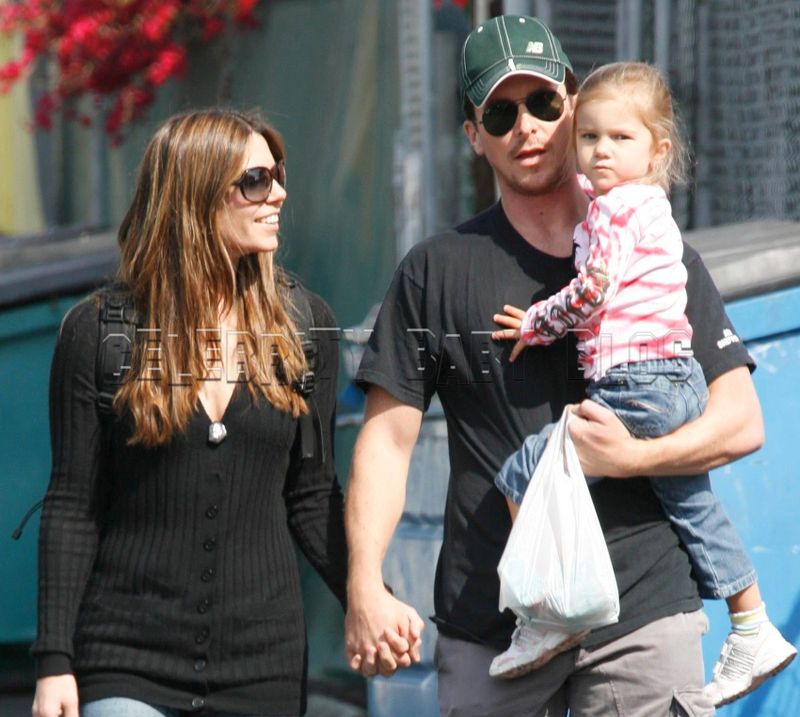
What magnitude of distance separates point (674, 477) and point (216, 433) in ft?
2.86

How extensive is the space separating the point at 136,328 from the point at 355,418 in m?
2.09

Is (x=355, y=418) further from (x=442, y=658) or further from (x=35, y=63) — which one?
(x=35, y=63)

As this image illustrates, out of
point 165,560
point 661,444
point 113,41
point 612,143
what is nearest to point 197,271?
point 165,560

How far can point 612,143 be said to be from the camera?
2961 millimetres

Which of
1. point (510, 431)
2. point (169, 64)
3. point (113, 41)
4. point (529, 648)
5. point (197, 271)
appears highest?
point (113, 41)

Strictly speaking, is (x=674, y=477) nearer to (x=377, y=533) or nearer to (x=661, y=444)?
(x=661, y=444)

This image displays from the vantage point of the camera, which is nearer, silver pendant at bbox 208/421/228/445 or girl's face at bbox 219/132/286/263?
silver pendant at bbox 208/421/228/445

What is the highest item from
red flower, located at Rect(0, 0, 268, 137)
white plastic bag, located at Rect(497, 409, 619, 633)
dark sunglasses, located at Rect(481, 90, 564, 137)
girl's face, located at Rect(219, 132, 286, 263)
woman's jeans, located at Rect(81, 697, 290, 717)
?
red flower, located at Rect(0, 0, 268, 137)

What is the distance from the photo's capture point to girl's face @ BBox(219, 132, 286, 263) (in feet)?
10.3

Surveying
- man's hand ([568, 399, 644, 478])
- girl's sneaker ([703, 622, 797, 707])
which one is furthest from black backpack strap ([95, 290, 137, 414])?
girl's sneaker ([703, 622, 797, 707])

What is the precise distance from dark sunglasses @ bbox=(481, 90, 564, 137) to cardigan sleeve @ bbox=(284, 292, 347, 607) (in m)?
0.54

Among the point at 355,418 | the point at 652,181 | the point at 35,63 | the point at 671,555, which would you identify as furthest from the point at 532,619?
the point at 35,63

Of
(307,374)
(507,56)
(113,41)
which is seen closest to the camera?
(507,56)

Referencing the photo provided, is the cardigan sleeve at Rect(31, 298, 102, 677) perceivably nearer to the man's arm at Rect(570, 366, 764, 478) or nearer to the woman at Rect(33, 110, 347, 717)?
the woman at Rect(33, 110, 347, 717)
